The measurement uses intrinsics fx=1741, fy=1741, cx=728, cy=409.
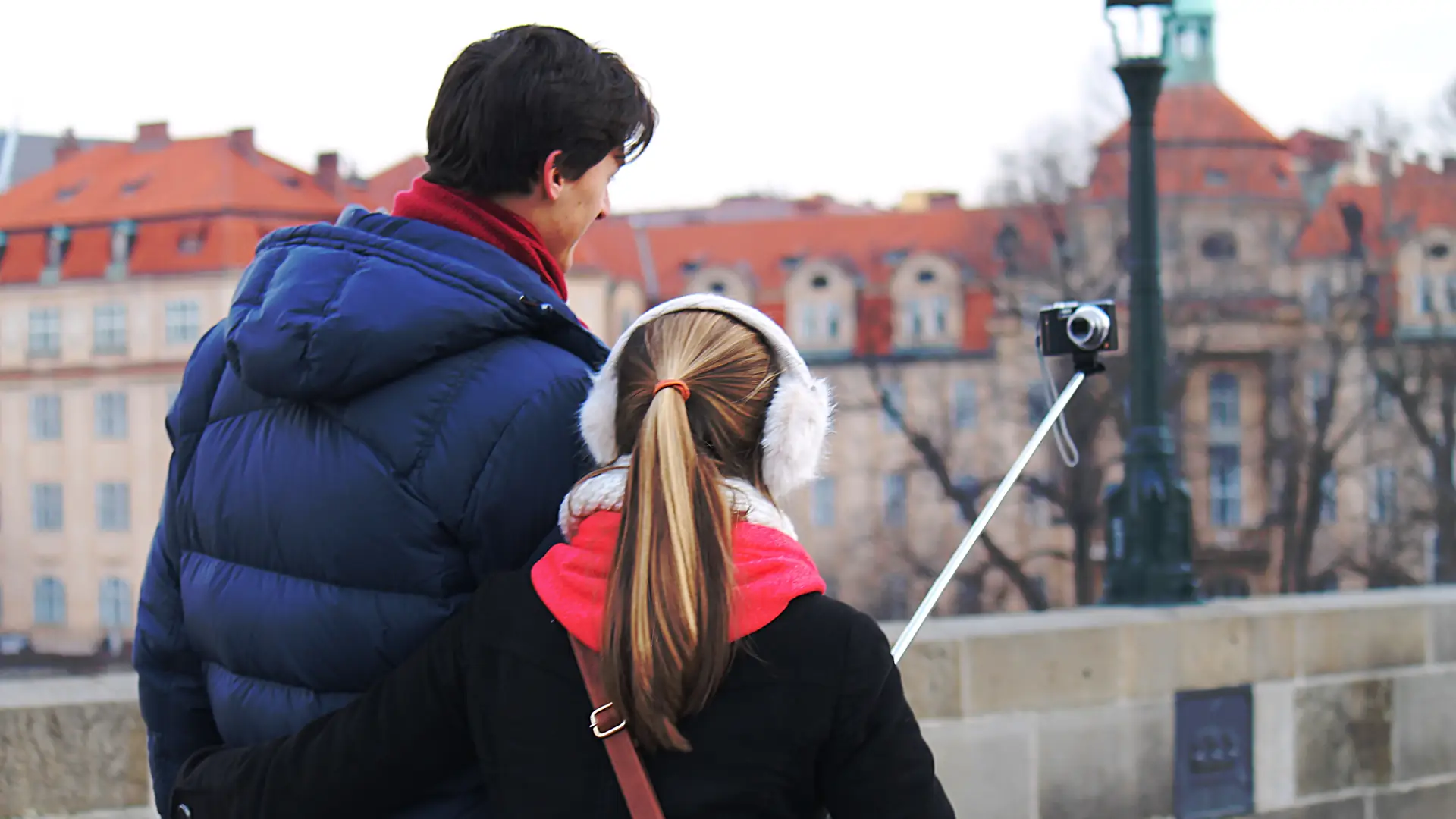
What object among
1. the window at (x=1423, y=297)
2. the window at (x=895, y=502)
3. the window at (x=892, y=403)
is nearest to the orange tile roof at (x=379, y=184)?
the window at (x=892, y=403)

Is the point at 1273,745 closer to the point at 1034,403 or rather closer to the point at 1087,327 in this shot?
the point at 1087,327

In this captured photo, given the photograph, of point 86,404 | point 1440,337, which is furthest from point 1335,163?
point 86,404

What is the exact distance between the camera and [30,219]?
64500mm

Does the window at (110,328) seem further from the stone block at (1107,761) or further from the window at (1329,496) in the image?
the stone block at (1107,761)

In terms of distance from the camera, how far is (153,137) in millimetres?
66188

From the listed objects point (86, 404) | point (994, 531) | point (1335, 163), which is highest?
point (1335, 163)

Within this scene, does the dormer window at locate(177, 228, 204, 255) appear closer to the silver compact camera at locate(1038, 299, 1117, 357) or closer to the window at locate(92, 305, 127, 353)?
the window at locate(92, 305, 127, 353)

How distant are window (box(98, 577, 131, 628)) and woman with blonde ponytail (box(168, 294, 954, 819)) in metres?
61.6

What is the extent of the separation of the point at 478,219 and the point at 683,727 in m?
0.59

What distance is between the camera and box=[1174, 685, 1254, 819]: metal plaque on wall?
451cm

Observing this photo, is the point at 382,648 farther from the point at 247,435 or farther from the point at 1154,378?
the point at 1154,378

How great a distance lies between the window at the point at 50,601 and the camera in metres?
60.2

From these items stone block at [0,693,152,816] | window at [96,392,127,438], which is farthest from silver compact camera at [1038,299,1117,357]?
window at [96,392,127,438]

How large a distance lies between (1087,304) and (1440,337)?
39856 mm
